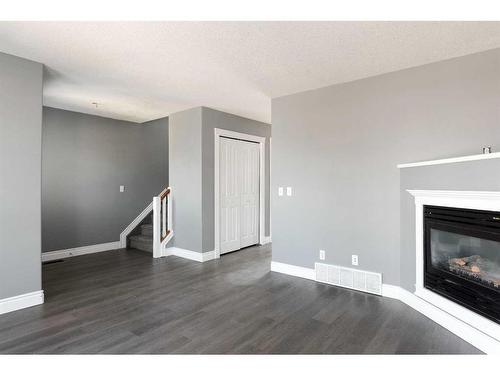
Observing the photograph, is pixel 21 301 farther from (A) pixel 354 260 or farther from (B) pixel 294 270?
(A) pixel 354 260

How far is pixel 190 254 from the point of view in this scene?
4824 mm

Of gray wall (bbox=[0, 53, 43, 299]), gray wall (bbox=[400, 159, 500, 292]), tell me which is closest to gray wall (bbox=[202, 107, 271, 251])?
gray wall (bbox=[0, 53, 43, 299])

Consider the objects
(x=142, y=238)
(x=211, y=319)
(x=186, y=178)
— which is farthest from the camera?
(x=142, y=238)

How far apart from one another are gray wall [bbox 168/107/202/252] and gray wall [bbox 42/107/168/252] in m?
1.32

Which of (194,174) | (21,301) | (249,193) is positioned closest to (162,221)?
(194,174)

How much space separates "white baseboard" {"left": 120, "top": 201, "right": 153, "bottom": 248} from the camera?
18.9ft

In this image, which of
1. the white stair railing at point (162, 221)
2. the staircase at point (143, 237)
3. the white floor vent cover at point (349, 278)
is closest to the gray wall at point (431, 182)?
the white floor vent cover at point (349, 278)

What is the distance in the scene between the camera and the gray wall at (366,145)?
2.74m

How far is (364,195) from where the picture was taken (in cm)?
340

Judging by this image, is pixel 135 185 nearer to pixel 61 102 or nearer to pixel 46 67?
pixel 61 102

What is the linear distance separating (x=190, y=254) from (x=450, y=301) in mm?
3602

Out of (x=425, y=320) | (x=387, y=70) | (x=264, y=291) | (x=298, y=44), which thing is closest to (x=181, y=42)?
(x=298, y=44)

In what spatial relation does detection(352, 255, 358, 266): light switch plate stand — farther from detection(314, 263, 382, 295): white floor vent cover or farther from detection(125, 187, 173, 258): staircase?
detection(125, 187, 173, 258): staircase

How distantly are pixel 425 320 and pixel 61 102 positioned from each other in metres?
5.57
